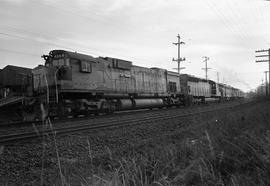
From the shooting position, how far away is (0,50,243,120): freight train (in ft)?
46.2

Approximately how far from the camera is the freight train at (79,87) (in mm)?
14078

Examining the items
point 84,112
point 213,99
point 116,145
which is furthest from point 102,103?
point 213,99

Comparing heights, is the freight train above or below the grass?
above

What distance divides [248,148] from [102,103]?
12.8 meters

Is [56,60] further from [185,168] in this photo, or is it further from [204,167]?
[204,167]

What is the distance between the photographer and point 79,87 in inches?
594

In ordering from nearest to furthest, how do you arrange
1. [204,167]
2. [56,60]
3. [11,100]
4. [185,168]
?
[204,167], [185,168], [11,100], [56,60]

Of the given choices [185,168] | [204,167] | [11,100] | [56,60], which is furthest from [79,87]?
[204,167]

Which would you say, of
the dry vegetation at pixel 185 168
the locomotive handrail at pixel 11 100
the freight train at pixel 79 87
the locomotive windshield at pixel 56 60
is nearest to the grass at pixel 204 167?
the dry vegetation at pixel 185 168

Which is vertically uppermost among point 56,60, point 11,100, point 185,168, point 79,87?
point 56,60

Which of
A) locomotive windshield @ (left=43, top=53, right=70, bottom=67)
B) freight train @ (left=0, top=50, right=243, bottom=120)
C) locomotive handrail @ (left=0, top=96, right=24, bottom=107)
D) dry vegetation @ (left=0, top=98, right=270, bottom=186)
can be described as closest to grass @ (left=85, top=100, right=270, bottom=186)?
dry vegetation @ (left=0, top=98, right=270, bottom=186)

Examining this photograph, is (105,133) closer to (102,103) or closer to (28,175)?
(28,175)

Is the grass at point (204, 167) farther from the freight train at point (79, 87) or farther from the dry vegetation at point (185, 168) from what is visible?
the freight train at point (79, 87)

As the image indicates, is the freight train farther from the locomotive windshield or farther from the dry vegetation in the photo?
the dry vegetation
